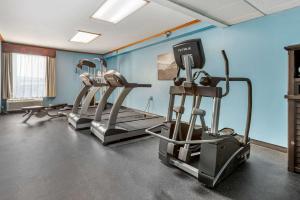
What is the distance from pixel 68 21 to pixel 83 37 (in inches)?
54.8

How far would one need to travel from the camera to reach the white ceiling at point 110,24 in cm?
258

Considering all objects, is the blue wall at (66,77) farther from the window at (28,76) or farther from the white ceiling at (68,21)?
the white ceiling at (68,21)

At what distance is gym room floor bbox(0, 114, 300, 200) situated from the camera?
5.42 ft

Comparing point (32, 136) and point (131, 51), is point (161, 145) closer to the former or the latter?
point (32, 136)

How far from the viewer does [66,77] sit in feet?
23.7

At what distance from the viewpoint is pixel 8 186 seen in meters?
1.75

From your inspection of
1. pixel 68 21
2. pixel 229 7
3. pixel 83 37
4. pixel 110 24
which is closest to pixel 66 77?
pixel 83 37

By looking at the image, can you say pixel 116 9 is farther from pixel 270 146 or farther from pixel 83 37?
pixel 270 146

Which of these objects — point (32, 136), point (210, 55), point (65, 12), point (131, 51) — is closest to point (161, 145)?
point (210, 55)

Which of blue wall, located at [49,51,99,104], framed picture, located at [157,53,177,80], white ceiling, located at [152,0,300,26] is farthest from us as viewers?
blue wall, located at [49,51,99,104]

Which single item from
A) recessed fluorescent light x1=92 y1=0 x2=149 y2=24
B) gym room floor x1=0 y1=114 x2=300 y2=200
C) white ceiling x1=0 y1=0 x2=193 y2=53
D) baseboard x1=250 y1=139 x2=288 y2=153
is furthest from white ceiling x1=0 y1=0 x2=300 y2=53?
gym room floor x1=0 y1=114 x2=300 y2=200

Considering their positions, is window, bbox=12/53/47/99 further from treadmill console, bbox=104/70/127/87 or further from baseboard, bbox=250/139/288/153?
baseboard, bbox=250/139/288/153

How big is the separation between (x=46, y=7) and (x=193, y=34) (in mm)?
3079

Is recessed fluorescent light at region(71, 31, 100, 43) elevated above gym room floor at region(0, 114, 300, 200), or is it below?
above
